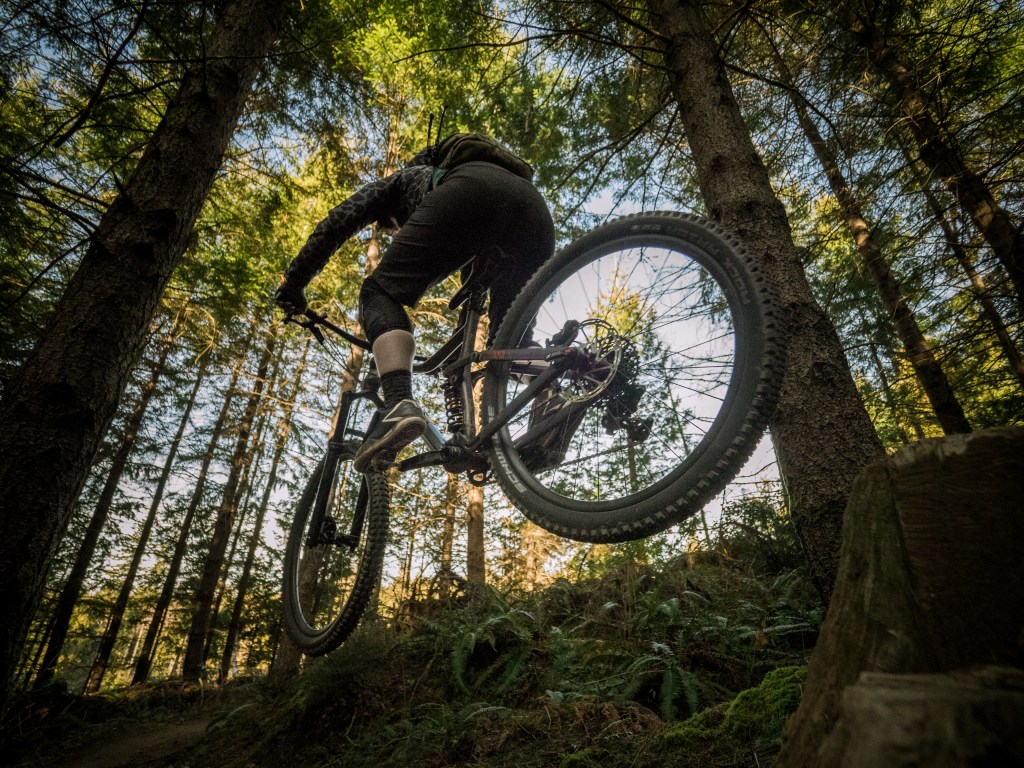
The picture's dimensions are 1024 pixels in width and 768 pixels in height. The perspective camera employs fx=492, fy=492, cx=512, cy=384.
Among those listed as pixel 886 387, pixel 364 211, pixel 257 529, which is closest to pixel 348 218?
pixel 364 211

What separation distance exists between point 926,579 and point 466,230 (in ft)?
6.59

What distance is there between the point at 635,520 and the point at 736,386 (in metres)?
0.51

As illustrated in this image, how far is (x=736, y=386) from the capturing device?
1.49 meters

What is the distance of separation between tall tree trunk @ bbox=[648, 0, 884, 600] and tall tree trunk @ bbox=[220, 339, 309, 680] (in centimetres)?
754

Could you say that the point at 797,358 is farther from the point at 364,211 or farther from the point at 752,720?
the point at 364,211

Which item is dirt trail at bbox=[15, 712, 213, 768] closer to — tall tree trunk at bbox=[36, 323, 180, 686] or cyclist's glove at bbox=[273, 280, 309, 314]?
tall tree trunk at bbox=[36, 323, 180, 686]

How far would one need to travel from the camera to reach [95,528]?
10.4 metres

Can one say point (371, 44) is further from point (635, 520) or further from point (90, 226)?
point (635, 520)

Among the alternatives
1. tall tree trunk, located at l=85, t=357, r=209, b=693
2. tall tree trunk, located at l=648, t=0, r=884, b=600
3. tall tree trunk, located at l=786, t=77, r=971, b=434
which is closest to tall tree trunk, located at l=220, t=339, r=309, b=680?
tall tree trunk, located at l=85, t=357, r=209, b=693

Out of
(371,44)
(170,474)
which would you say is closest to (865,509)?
(371,44)

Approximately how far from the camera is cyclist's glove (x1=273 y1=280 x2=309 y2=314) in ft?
9.50

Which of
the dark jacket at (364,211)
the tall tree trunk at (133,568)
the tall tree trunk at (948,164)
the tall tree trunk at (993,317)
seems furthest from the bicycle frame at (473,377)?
the tall tree trunk at (133,568)

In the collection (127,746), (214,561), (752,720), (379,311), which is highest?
(214,561)

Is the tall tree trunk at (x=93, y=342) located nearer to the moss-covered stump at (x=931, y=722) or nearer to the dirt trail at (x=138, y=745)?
the moss-covered stump at (x=931, y=722)
